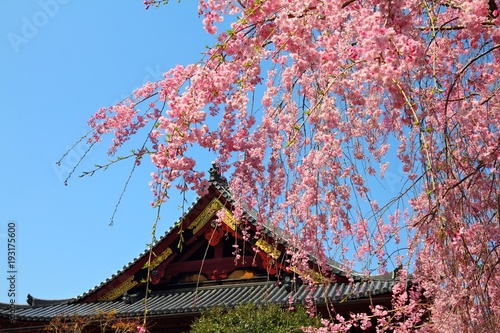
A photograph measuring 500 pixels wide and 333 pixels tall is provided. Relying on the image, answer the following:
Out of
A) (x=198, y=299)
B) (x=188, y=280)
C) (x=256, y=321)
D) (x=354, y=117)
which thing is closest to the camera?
(x=354, y=117)

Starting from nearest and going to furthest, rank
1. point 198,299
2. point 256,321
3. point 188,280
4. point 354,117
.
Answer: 1. point 354,117
2. point 256,321
3. point 198,299
4. point 188,280

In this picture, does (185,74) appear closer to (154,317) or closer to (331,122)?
(331,122)

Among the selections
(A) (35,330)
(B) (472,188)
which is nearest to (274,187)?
(B) (472,188)

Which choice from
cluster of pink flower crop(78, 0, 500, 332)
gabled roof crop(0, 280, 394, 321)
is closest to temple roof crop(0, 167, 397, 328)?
gabled roof crop(0, 280, 394, 321)

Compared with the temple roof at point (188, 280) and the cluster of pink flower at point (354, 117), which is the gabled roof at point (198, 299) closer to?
the temple roof at point (188, 280)

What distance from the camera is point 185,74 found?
4238 millimetres

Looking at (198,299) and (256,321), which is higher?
(198,299)

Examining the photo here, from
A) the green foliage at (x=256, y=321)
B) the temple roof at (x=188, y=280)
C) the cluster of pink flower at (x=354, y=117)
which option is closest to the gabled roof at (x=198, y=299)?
the temple roof at (x=188, y=280)

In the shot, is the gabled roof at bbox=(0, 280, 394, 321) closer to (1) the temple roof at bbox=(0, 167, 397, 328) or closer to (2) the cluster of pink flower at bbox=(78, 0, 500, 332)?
(1) the temple roof at bbox=(0, 167, 397, 328)

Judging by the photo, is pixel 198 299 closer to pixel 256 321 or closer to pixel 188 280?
pixel 188 280

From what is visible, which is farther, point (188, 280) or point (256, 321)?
point (188, 280)

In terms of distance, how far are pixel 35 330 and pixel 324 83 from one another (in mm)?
10633

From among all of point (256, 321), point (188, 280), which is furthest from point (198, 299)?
point (256, 321)

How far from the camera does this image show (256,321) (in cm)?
962
